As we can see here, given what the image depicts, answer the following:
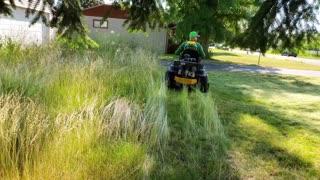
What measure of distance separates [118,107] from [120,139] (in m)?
0.59

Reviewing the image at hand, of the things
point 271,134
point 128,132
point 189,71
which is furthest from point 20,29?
point 271,134

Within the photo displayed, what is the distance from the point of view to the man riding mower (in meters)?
7.28

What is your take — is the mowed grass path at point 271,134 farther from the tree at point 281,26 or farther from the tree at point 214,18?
the tree at point 214,18

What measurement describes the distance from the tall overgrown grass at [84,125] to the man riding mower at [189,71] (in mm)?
1033

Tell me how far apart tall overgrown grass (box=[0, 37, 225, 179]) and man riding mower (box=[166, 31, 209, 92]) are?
103 cm

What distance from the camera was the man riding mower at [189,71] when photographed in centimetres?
728

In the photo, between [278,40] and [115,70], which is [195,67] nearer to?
[115,70]

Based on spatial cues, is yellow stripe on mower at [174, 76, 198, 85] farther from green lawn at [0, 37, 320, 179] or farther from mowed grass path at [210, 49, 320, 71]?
mowed grass path at [210, 49, 320, 71]

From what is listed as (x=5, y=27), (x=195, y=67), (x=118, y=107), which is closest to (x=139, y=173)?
(x=118, y=107)

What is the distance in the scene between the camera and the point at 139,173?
3.41m

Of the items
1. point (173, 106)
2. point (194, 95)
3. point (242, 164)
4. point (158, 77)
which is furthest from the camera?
point (158, 77)

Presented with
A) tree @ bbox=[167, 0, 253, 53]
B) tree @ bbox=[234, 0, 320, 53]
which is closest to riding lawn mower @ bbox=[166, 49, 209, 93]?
tree @ bbox=[234, 0, 320, 53]

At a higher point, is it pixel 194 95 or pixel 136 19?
pixel 136 19

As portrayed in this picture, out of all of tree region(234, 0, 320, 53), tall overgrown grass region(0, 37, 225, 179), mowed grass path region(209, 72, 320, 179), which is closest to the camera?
tall overgrown grass region(0, 37, 225, 179)
